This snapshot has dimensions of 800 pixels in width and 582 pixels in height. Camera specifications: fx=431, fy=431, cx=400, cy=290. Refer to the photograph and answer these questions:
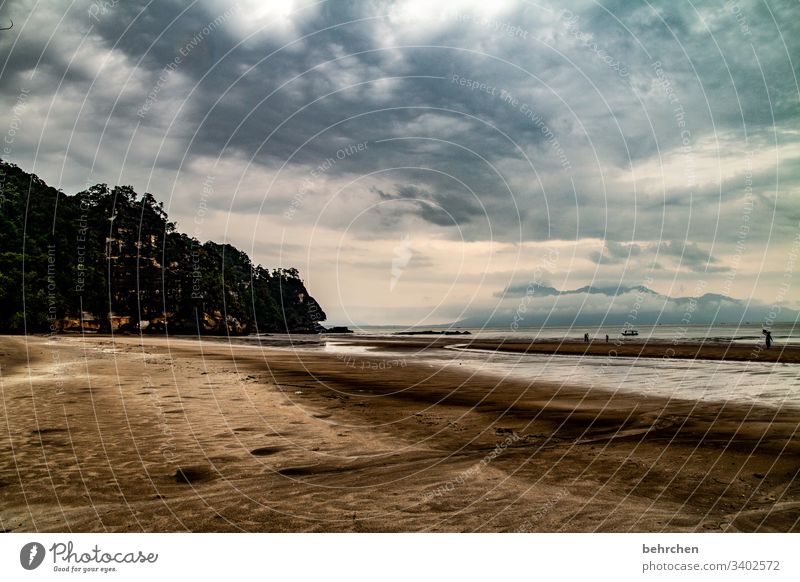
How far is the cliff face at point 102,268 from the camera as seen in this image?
239ft

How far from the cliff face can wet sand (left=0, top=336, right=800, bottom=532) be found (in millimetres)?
68208

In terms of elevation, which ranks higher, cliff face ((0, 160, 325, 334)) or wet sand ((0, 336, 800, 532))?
cliff face ((0, 160, 325, 334))

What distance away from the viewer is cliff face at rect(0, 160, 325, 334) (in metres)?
72.9

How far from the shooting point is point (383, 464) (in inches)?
351

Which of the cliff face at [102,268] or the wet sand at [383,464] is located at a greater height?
the cliff face at [102,268]

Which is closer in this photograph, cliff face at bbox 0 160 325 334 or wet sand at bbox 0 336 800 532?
wet sand at bbox 0 336 800 532

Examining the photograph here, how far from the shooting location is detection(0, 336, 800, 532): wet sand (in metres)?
6.52

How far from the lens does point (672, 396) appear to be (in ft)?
60.7

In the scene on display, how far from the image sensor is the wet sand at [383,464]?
652 cm

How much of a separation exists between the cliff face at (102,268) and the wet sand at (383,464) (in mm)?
68208

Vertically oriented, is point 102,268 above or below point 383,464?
above

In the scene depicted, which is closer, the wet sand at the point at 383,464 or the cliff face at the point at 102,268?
the wet sand at the point at 383,464

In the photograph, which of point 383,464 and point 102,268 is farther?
point 102,268

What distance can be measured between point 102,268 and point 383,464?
11863 centimetres
